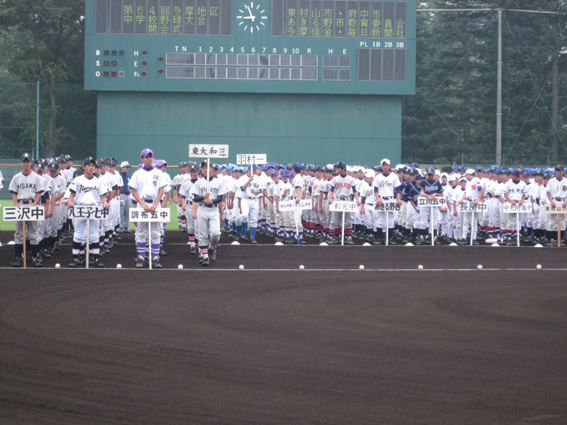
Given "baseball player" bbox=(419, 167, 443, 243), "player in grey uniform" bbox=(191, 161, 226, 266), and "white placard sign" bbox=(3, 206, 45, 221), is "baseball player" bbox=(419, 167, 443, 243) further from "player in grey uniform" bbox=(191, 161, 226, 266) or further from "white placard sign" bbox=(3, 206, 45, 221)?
"white placard sign" bbox=(3, 206, 45, 221)

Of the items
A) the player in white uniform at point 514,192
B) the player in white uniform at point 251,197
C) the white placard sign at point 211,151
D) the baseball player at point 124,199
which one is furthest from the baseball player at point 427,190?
the baseball player at point 124,199

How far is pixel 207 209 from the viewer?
1888cm

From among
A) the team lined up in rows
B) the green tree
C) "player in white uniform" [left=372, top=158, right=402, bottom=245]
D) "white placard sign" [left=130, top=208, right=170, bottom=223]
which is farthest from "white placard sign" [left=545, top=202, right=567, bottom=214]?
the green tree

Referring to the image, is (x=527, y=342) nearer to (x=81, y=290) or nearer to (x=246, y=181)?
(x=81, y=290)

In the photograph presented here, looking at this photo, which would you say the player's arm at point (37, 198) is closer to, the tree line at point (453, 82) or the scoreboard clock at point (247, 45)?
the scoreboard clock at point (247, 45)

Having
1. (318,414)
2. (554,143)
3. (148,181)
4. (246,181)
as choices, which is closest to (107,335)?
(318,414)

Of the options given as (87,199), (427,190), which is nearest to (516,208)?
(427,190)

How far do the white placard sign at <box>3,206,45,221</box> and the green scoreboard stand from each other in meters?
23.0

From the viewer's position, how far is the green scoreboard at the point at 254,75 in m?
39.7

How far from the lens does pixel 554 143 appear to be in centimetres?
5772

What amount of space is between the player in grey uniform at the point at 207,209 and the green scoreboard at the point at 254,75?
73.1ft

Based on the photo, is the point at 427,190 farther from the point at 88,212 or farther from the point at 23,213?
the point at 23,213

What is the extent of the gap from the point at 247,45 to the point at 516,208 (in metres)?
18.9

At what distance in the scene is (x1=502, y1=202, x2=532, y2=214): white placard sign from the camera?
24875 mm
